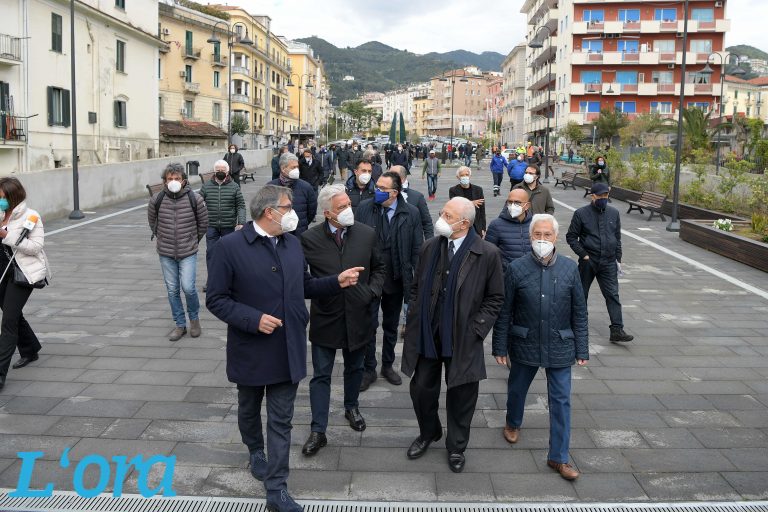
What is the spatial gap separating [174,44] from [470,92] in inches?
5053

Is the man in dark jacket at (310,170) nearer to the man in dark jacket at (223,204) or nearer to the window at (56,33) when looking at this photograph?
the man in dark jacket at (223,204)

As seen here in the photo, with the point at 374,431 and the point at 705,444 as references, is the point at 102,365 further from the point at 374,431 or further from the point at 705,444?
the point at 705,444

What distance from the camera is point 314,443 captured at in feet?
16.4

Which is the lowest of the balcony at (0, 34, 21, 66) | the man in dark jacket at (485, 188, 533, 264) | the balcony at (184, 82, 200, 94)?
the man in dark jacket at (485, 188, 533, 264)

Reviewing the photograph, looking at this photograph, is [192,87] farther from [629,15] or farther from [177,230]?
[177,230]

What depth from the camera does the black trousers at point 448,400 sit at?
4812 millimetres

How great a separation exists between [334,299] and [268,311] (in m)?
0.99

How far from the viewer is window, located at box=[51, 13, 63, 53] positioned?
92.2ft

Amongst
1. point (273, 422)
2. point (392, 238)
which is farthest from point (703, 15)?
point (273, 422)

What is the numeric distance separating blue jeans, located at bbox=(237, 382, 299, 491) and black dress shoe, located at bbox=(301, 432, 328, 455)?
0.49 m

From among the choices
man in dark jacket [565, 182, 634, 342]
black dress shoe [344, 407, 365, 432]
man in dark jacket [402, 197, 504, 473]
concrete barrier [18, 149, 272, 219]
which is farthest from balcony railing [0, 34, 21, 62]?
man in dark jacket [402, 197, 504, 473]

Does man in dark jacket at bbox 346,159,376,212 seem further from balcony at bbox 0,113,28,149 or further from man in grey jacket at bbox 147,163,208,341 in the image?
balcony at bbox 0,113,28,149

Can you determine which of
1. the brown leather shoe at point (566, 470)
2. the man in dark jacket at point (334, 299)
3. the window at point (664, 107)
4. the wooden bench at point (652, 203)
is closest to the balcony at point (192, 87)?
the window at point (664, 107)

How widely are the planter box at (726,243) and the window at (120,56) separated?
26.1 meters
